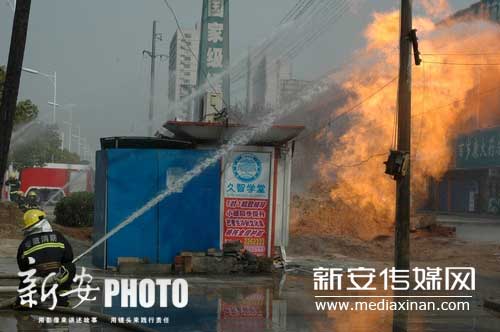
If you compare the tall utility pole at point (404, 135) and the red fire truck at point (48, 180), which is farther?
the red fire truck at point (48, 180)

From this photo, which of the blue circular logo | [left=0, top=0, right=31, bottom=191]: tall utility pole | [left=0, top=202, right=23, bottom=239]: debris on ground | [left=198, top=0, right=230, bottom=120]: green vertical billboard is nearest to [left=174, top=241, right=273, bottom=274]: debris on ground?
the blue circular logo

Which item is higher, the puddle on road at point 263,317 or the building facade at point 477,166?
the building facade at point 477,166

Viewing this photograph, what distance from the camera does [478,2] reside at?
140ft

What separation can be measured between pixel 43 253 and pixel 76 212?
1346 centimetres

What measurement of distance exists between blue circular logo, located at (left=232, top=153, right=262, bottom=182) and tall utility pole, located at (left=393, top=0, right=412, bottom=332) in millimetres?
3188

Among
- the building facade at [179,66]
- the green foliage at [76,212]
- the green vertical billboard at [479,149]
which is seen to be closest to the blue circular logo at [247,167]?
the green foliage at [76,212]

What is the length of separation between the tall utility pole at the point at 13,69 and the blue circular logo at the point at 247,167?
4707mm

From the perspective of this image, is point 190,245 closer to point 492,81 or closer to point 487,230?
point 487,230

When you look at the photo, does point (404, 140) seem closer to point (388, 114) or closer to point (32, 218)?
point (32, 218)

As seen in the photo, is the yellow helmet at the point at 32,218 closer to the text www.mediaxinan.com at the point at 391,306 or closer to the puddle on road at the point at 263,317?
the puddle on road at the point at 263,317

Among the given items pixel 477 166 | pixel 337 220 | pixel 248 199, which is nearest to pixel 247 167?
pixel 248 199

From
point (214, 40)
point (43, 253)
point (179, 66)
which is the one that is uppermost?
point (179, 66)

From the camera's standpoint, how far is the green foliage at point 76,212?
21.3 metres

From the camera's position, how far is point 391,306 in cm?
1039
